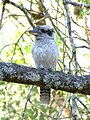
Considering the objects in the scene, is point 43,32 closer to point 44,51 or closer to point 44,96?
point 44,51

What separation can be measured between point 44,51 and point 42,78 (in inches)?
39.0

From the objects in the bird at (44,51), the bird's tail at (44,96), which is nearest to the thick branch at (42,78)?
the bird at (44,51)

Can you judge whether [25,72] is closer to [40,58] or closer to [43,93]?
[40,58]

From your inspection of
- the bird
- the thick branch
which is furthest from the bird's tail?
the thick branch

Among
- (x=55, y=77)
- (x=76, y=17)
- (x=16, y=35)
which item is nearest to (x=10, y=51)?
(x=16, y=35)

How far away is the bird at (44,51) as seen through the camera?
3.54 m

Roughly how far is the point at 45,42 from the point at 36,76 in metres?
1.15

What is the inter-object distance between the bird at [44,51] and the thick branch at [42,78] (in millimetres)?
885

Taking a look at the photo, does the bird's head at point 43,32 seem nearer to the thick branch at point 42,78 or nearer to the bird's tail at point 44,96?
the bird's tail at point 44,96

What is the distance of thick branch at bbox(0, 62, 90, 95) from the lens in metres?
2.48

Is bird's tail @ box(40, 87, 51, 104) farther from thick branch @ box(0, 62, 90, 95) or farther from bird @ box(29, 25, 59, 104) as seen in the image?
thick branch @ box(0, 62, 90, 95)

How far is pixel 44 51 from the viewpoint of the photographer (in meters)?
3.57

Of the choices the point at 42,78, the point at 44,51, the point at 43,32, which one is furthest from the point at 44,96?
the point at 42,78

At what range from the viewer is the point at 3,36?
5.12 meters
